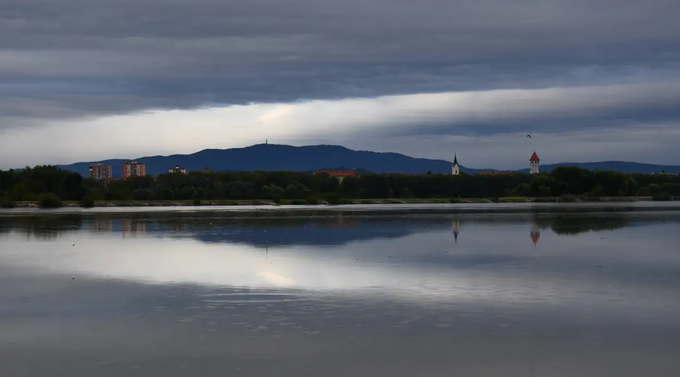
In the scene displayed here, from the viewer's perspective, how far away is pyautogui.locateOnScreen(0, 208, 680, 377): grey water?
33.7 feet

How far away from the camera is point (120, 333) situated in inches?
476

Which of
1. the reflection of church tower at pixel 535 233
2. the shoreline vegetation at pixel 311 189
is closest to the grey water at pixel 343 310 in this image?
the reflection of church tower at pixel 535 233

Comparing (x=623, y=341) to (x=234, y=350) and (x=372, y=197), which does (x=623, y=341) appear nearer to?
(x=234, y=350)

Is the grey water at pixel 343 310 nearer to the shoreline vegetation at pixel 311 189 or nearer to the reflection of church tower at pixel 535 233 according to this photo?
the reflection of church tower at pixel 535 233

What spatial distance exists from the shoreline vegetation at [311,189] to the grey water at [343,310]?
2498 inches

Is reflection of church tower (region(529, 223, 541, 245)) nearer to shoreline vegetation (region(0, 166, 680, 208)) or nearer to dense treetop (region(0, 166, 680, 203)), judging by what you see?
shoreline vegetation (region(0, 166, 680, 208))

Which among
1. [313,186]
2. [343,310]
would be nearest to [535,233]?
[343,310]

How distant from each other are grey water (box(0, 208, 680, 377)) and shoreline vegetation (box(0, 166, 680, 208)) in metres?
63.5

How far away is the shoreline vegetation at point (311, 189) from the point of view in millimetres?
92438

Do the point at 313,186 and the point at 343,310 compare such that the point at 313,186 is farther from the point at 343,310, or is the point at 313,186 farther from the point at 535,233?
the point at 343,310

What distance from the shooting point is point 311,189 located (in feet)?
384

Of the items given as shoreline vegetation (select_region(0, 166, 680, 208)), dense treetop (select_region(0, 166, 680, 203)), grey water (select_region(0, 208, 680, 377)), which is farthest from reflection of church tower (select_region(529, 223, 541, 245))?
dense treetop (select_region(0, 166, 680, 203))

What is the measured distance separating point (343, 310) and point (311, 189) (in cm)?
10338

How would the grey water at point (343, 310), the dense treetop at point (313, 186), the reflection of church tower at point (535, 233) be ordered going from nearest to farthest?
the grey water at point (343, 310) < the reflection of church tower at point (535, 233) < the dense treetop at point (313, 186)
